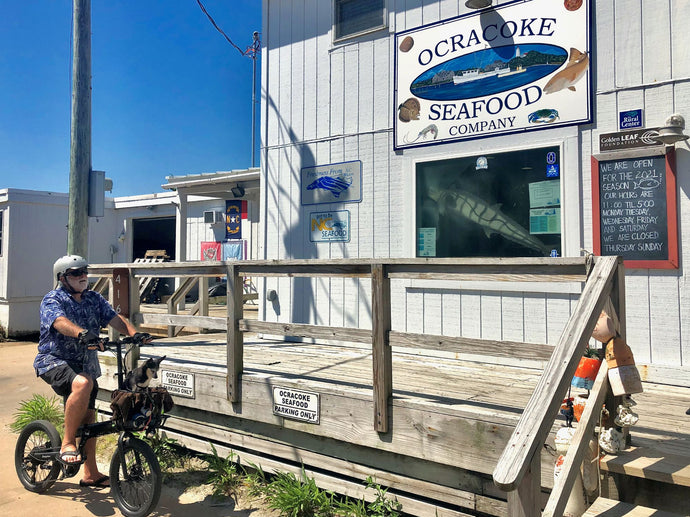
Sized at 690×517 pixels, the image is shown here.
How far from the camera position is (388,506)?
403cm

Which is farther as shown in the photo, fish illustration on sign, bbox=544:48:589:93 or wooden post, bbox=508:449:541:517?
fish illustration on sign, bbox=544:48:589:93

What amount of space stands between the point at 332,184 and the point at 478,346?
4019 mm

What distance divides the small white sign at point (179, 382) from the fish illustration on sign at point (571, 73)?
4308mm

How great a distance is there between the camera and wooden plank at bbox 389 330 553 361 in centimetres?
319

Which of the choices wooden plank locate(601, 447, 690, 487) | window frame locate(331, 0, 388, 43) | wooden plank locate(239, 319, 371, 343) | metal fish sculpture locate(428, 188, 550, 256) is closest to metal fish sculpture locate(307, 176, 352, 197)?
metal fish sculpture locate(428, 188, 550, 256)

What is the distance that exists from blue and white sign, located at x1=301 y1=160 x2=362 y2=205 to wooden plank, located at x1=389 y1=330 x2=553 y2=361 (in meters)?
3.28

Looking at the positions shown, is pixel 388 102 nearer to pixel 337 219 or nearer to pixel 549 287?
pixel 337 219

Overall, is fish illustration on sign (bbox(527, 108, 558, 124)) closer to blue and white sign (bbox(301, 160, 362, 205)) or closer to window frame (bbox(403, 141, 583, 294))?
window frame (bbox(403, 141, 583, 294))

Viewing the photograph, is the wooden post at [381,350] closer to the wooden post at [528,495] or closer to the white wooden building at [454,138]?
the wooden post at [528,495]

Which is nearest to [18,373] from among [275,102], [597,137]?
[275,102]

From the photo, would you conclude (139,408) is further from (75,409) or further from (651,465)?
(651,465)

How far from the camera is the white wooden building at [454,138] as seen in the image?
500cm

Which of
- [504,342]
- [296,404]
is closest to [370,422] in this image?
[296,404]

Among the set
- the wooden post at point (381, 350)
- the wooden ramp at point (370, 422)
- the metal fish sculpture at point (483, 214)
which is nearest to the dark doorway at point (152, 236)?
the wooden ramp at point (370, 422)
